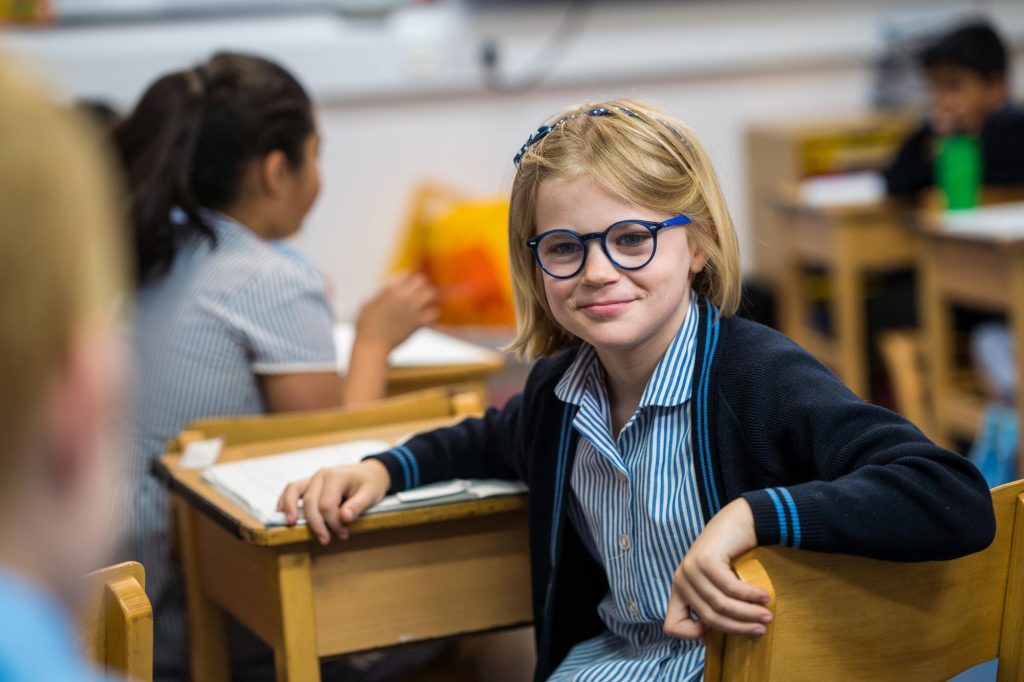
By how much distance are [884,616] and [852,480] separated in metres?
0.12

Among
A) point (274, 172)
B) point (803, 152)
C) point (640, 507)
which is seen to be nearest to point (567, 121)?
point (640, 507)

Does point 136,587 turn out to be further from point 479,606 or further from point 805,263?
point 805,263

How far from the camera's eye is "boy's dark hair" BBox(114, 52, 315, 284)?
215 cm

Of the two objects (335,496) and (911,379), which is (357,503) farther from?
(911,379)

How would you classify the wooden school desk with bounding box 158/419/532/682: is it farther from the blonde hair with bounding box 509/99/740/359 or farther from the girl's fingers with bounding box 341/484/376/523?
the blonde hair with bounding box 509/99/740/359

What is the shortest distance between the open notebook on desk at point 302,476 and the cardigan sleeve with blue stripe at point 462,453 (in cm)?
1

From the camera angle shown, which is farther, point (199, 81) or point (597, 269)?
point (199, 81)

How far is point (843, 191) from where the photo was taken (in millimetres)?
4285

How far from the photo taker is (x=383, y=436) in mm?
1779

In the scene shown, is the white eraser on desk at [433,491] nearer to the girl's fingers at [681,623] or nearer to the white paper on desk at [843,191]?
the girl's fingers at [681,623]

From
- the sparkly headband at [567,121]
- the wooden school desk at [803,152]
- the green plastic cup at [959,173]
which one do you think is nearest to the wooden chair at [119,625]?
the sparkly headband at [567,121]

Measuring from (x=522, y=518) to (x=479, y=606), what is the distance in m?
0.12

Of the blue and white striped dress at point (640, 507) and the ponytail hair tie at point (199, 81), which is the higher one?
the ponytail hair tie at point (199, 81)

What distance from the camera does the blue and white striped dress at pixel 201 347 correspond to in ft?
6.64
